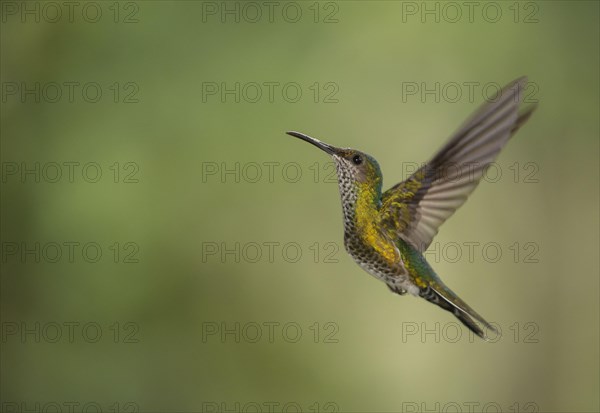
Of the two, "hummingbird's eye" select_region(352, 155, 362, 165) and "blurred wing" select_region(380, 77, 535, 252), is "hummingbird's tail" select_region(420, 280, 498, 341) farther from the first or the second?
"hummingbird's eye" select_region(352, 155, 362, 165)

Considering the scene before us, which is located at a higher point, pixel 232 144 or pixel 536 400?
pixel 232 144

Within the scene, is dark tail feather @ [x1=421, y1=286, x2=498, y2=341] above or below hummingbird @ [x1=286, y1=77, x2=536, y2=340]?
below

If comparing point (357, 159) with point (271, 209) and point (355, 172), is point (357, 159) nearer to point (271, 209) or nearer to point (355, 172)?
point (355, 172)

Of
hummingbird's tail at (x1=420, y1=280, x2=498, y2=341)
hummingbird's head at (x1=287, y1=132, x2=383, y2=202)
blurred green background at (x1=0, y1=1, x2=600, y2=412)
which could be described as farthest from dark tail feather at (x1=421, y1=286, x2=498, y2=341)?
blurred green background at (x1=0, y1=1, x2=600, y2=412)

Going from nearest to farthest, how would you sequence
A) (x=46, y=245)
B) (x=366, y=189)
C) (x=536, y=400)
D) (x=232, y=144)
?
(x=366, y=189)
(x=46, y=245)
(x=232, y=144)
(x=536, y=400)

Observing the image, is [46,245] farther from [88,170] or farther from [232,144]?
[232,144]

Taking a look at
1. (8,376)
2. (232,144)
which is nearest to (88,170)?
(232,144)
